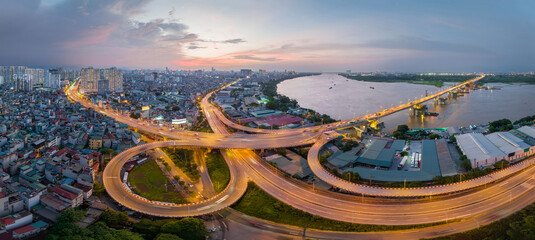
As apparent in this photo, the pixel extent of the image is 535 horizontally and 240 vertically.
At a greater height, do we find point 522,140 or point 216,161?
point 522,140

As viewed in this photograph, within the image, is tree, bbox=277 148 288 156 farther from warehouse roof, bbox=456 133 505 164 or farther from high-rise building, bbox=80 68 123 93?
high-rise building, bbox=80 68 123 93

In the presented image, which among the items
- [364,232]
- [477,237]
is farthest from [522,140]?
[364,232]

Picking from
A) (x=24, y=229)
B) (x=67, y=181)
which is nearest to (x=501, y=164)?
(x=24, y=229)

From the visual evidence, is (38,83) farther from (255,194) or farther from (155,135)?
(255,194)

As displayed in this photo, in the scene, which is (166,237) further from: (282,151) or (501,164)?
(501,164)

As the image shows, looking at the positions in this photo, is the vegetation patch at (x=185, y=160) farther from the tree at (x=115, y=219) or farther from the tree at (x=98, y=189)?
the tree at (x=115, y=219)

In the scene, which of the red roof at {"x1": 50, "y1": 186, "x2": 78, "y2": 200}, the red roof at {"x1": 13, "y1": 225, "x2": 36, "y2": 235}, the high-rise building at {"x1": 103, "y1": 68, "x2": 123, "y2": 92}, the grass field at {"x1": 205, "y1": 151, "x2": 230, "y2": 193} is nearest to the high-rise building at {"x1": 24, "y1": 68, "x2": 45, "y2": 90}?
the high-rise building at {"x1": 103, "y1": 68, "x2": 123, "y2": 92}
